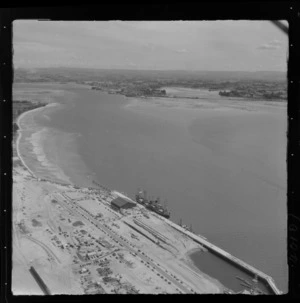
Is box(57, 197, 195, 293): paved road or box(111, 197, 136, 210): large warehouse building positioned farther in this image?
box(111, 197, 136, 210): large warehouse building

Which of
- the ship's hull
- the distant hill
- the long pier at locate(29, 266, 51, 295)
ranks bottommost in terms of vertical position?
the long pier at locate(29, 266, 51, 295)

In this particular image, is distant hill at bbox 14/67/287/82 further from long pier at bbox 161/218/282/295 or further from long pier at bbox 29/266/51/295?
long pier at bbox 29/266/51/295

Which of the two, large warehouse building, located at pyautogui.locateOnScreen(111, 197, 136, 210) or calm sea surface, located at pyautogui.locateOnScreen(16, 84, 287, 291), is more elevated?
calm sea surface, located at pyautogui.locateOnScreen(16, 84, 287, 291)

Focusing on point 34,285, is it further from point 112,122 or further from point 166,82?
point 166,82

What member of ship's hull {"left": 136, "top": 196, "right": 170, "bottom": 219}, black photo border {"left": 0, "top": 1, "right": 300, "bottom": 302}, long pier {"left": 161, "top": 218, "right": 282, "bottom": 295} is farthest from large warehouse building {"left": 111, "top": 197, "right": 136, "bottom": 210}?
black photo border {"left": 0, "top": 1, "right": 300, "bottom": 302}

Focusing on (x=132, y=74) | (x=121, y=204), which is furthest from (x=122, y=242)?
(x=132, y=74)
